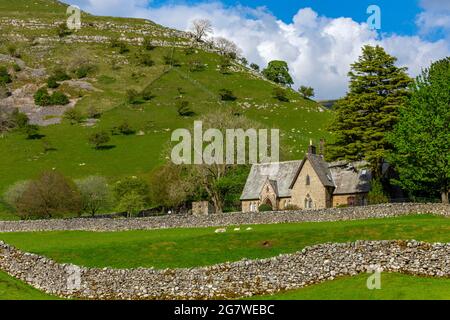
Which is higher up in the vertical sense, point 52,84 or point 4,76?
point 4,76

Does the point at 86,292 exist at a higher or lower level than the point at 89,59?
lower

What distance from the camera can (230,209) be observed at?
9506 cm

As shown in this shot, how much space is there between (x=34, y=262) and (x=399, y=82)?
48.6m

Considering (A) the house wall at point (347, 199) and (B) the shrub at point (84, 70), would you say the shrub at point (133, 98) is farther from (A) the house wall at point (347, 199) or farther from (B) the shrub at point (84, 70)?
(A) the house wall at point (347, 199)

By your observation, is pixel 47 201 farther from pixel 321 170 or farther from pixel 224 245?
pixel 224 245

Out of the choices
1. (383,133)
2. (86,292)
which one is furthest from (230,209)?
(86,292)

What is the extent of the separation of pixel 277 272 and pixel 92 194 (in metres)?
64.2

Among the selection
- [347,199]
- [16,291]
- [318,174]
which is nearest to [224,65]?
[318,174]

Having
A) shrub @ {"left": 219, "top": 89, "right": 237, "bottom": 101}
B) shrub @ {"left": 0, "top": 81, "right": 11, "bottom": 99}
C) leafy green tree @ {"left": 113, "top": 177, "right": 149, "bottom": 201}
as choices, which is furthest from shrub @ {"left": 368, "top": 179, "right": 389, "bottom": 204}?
shrub @ {"left": 0, "top": 81, "right": 11, "bottom": 99}

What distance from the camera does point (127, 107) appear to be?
158m
